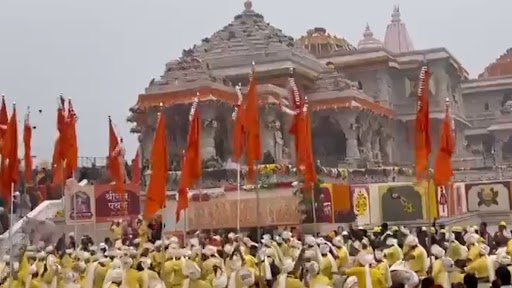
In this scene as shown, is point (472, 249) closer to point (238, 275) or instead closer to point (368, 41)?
point (238, 275)

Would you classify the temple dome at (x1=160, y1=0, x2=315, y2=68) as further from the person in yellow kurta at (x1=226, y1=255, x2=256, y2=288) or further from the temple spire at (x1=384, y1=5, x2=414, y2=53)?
the person in yellow kurta at (x1=226, y1=255, x2=256, y2=288)

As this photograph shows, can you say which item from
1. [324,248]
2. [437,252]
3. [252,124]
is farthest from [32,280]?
[437,252]

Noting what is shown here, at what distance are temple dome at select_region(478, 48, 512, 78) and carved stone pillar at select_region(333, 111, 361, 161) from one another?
22.3 m

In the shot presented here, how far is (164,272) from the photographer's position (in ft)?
37.3

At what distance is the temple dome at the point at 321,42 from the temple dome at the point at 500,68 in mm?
12104

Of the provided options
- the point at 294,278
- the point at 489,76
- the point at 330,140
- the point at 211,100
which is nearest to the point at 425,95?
the point at 294,278

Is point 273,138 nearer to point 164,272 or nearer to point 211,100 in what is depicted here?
point 211,100

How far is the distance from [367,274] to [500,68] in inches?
1918

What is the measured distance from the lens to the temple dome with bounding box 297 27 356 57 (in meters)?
46.2

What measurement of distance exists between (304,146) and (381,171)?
1558 cm

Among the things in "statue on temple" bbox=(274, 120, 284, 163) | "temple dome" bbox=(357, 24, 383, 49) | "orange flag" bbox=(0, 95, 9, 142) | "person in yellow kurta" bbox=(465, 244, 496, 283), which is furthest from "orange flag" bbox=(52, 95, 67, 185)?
Result: "temple dome" bbox=(357, 24, 383, 49)

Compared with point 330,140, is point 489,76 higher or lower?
higher

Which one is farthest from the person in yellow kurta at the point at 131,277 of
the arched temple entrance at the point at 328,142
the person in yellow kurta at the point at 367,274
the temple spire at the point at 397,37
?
the temple spire at the point at 397,37

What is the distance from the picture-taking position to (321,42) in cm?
4681
